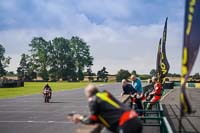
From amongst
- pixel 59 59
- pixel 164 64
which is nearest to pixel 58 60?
pixel 59 59

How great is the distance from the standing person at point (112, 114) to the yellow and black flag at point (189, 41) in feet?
2.85

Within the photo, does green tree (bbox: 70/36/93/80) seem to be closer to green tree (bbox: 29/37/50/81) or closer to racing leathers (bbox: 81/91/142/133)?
green tree (bbox: 29/37/50/81)

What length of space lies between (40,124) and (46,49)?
13900 centimetres

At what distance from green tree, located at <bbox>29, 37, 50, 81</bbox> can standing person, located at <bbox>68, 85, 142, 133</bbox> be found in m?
145

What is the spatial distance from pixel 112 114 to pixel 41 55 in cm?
14612

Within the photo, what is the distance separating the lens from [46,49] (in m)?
156

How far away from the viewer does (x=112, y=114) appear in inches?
285

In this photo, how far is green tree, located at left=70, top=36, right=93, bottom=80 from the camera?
159625 millimetres

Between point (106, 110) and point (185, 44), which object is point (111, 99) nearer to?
point (106, 110)

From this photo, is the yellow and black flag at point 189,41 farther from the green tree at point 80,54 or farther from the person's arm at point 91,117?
the green tree at point 80,54

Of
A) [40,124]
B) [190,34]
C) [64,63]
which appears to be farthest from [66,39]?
[190,34]

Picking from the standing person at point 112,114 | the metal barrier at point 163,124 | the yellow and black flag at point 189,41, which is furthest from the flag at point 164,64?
the standing person at point 112,114

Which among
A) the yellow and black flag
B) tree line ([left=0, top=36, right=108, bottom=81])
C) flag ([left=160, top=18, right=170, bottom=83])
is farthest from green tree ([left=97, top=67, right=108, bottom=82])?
Result: the yellow and black flag

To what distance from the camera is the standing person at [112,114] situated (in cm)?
717
